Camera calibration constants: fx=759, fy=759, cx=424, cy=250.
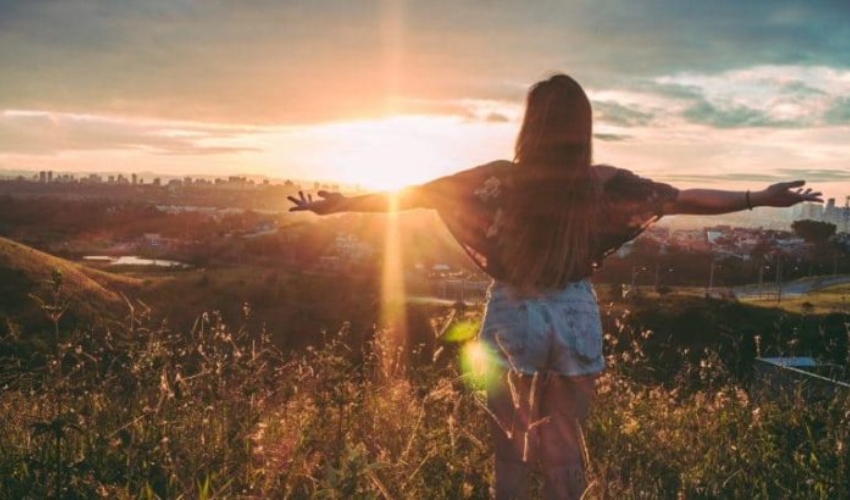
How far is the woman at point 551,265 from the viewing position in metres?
2.97

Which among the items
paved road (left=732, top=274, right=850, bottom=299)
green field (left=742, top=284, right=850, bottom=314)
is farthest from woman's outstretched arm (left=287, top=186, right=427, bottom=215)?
paved road (left=732, top=274, right=850, bottom=299)

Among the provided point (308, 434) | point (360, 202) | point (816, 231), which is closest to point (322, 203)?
point (360, 202)

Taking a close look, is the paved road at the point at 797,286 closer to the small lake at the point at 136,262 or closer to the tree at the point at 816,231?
the tree at the point at 816,231

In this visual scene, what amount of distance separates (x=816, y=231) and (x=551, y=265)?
11955cm

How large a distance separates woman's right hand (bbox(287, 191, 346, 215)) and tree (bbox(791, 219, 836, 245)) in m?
117

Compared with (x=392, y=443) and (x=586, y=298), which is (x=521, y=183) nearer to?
(x=586, y=298)

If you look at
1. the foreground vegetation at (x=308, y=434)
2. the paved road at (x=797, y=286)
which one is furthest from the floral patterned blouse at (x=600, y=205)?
the paved road at (x=797, y=286)

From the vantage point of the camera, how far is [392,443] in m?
3.95

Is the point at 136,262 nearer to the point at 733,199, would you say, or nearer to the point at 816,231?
the point at 816,231

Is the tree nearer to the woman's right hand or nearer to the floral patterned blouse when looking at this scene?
the floral patterned blouse

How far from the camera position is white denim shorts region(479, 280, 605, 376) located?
2.94 meters

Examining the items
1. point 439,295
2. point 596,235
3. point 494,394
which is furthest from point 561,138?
point 439,295

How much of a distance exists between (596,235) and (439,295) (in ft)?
281

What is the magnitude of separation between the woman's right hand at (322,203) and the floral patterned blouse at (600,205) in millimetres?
707
